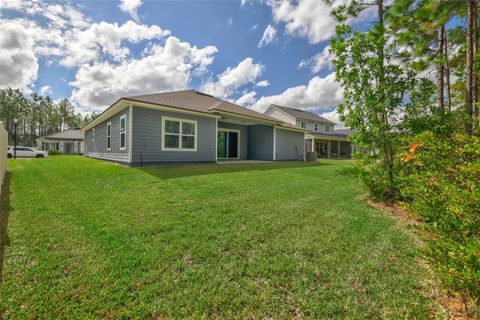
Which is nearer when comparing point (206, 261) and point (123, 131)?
point (206, 261)

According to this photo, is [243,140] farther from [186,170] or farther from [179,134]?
[186,170]

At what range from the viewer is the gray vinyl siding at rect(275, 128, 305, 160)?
15500mm

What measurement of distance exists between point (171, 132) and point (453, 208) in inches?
391

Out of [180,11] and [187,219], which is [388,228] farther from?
[180,11]

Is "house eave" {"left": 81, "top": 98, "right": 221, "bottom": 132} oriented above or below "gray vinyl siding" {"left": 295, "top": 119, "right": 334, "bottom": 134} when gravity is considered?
below

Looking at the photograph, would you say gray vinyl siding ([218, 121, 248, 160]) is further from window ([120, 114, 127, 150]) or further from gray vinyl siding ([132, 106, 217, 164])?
window ([120, 114, 127, 150])

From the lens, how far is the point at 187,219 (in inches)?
140

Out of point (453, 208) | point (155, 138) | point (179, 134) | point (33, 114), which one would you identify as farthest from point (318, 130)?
point (33, 114)

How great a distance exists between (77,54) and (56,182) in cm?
926

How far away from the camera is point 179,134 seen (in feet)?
34.1

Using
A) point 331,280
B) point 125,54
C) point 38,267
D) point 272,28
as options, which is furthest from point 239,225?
point 125,54

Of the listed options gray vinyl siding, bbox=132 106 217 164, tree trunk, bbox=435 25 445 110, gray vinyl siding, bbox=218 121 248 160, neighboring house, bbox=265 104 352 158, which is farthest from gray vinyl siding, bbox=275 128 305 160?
tree trunk, bbox=435 25 445 110

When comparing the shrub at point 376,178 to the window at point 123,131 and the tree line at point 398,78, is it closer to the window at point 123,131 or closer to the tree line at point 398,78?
the tree line at point 398,78

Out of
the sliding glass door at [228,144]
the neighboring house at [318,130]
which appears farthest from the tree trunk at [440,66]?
the neighboring house at [318,130]
